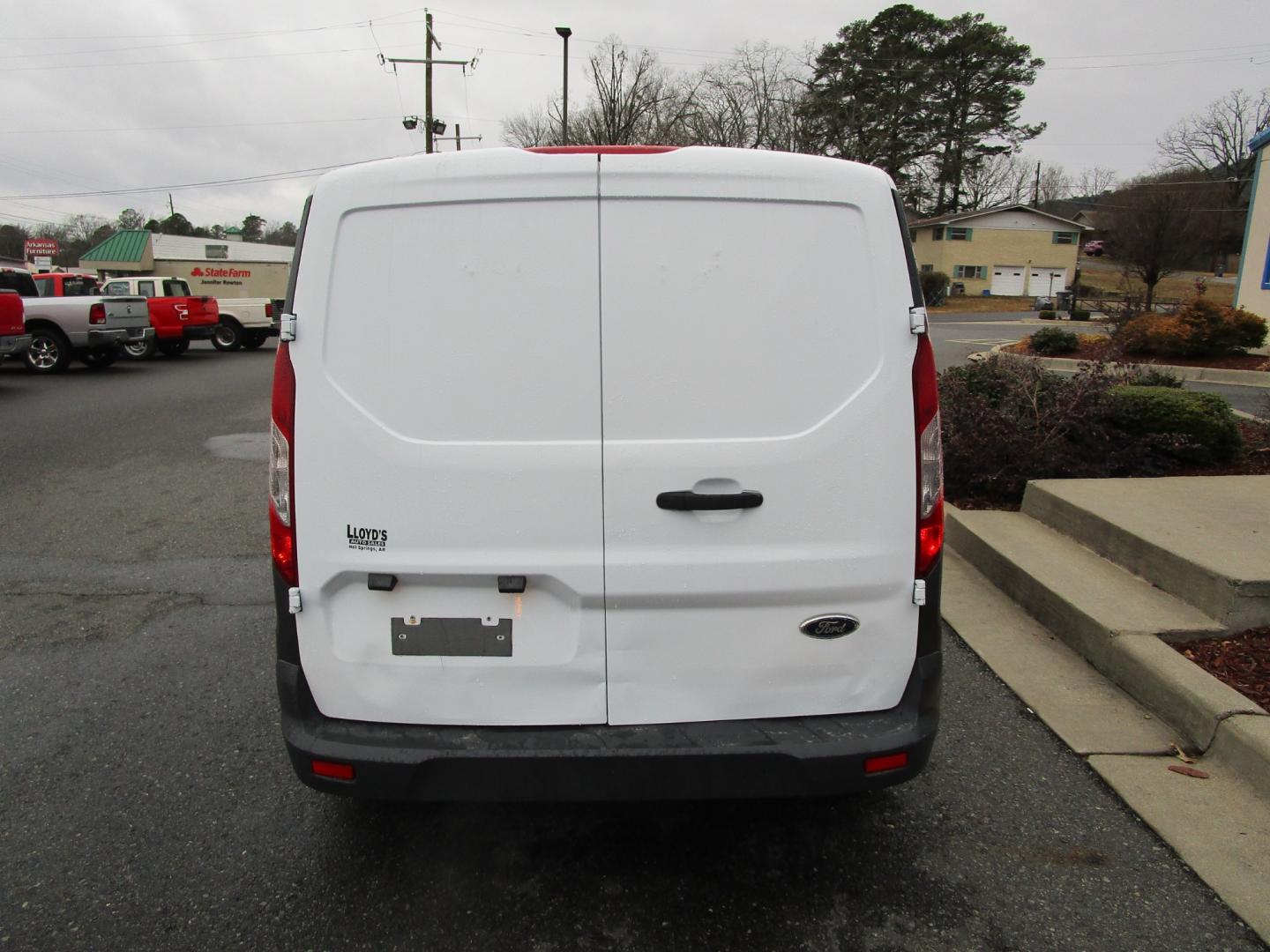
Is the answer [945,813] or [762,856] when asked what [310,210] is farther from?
[945,813]

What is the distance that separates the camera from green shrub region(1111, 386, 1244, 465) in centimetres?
662

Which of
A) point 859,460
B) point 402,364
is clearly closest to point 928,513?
point 859,460

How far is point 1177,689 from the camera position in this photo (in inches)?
137

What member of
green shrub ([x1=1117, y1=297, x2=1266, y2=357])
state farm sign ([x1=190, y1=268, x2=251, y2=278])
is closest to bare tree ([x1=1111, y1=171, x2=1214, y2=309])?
green shrub ([x1=1117, y1=297, x2=1266, y2=357])

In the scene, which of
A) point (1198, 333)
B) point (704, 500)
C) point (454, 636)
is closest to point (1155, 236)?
point (1198, 333)

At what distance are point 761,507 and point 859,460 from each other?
290 millimetres

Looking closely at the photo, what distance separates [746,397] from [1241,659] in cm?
290

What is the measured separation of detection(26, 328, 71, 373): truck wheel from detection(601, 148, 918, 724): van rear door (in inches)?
728

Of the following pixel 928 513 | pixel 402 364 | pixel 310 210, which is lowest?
pixel 928 513

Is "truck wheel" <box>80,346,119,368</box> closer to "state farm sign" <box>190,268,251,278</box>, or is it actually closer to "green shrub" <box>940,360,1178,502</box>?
"state farm sign" <box>190,268,251,278</box>

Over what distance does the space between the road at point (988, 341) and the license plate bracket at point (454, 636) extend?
27.9 feet

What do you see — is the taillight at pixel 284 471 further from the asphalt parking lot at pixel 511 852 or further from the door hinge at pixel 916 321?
the door hinge at pixel 916 321

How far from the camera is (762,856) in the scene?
9.15 ft

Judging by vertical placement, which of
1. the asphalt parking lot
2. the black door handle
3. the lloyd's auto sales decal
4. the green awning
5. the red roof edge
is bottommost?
the asphalt parking lot
